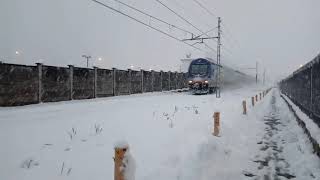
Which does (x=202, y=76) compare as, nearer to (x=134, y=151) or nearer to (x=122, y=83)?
(x=122, y=83)

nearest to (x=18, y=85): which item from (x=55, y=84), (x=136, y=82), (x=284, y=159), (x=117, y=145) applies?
(x=55, y=84)

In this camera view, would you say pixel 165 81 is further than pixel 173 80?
→ No

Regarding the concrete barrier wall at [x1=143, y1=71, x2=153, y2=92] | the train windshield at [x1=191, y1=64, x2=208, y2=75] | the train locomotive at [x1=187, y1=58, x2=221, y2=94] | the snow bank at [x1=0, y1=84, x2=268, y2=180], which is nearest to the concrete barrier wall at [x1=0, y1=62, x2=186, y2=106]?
the concrete barrier wall at [x1=143, y1=71, x2=153, y2=92]

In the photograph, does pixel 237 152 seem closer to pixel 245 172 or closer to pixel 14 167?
pixel 245 172

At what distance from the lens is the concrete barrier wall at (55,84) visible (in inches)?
717

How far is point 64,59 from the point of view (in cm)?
11362

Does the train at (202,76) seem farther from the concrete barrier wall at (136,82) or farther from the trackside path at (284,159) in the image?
the trackside path at (284,159)

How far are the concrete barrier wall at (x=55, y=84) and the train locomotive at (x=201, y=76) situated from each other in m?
18.3

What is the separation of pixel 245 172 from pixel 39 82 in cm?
1407

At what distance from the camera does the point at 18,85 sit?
16.1 metres

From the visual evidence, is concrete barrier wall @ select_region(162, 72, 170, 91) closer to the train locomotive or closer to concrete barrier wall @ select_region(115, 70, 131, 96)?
the train locomotive

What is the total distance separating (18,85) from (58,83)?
342 centimetres

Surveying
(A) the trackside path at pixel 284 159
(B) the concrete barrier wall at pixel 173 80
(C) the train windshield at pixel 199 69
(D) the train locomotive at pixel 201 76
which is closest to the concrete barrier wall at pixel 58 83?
(D) the train locomotive at pixel 201 76

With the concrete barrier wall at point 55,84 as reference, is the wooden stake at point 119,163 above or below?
below
